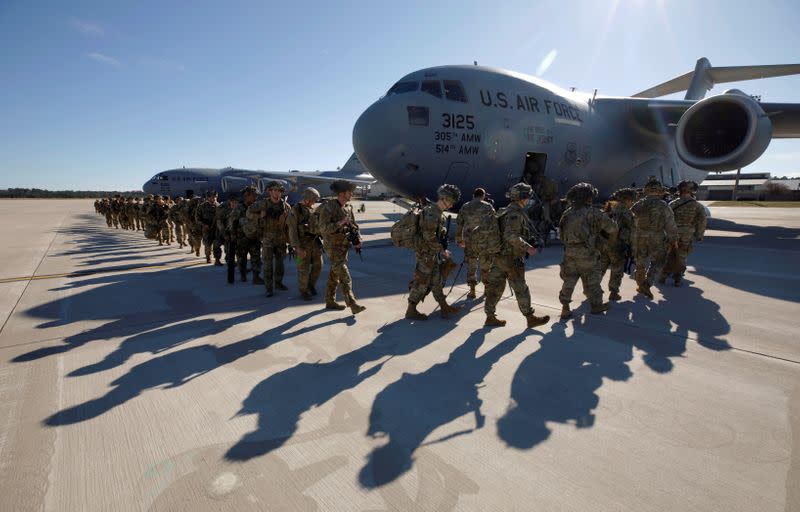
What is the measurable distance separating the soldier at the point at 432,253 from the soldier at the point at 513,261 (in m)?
0.60

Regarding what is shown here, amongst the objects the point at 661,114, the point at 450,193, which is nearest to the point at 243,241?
the point at 450,193

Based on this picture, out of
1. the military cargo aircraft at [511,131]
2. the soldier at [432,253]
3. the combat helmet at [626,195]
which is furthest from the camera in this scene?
the military cargo aircraft at [511,131]

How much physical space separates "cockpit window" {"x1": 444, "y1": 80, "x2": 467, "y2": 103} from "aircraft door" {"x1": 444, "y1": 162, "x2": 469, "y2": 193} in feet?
5.43

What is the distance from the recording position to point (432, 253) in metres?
4.90

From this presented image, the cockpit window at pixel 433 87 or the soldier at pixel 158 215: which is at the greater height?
the cockpit window at pixel 433 87

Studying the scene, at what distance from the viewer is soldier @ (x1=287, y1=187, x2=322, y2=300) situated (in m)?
5.71

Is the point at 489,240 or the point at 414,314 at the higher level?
the point at 489,240

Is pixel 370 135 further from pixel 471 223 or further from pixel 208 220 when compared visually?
pixel 471 223

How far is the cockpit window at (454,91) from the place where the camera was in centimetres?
1034

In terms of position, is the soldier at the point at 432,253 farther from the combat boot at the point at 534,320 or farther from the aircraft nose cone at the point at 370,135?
the aircraft nose cone at the point at 370,135

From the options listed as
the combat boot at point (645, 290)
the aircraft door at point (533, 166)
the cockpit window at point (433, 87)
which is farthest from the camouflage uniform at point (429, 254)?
the aircraft door at point (533, 166)

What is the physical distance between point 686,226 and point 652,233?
1130mm

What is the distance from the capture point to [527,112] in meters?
11.3

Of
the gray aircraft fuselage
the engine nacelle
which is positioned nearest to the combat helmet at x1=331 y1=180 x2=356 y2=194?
the gray aircraft fuselage
